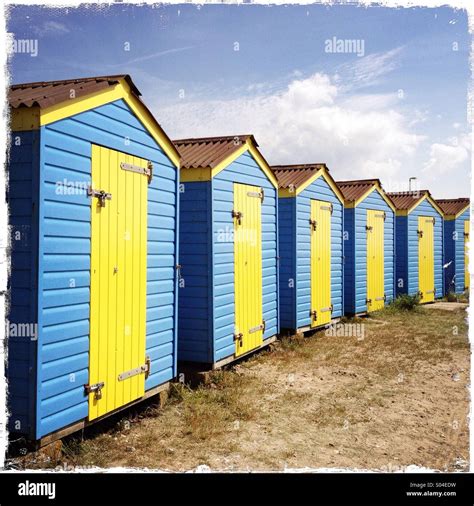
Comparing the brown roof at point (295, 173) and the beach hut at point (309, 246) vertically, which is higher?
the brown roof at point (295, 173)

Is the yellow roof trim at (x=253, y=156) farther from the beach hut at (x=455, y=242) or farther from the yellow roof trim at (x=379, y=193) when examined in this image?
the beach hut at (x=455, y=242)

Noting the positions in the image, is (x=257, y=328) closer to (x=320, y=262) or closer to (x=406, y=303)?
(x=320, y=262)

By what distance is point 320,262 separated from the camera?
11047 millimetres

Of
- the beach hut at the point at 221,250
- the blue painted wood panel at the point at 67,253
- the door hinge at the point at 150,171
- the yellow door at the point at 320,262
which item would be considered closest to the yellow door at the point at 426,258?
the yellow door at the point at 320,262

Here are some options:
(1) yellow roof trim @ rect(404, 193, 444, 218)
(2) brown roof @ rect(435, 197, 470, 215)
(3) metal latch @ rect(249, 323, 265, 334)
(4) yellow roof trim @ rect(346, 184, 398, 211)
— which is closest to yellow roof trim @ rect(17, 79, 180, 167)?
(3) metal latch @ rect(249, 323, 265, 334)

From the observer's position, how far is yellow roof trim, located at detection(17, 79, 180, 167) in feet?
13.8

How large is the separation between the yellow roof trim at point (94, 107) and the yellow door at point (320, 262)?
16.8 feet

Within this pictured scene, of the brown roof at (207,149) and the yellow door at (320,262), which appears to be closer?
the brown roof at (207,149)

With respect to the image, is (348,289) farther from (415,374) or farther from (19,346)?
(19,346)

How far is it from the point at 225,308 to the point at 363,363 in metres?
2.73

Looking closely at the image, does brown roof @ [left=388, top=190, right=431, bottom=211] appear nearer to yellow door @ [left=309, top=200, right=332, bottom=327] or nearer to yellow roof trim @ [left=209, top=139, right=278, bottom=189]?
yellow door @ [left=309, top=200, right=332, bottom=327]

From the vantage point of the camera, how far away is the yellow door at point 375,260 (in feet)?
43.9

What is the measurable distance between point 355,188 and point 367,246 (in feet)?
5.43
